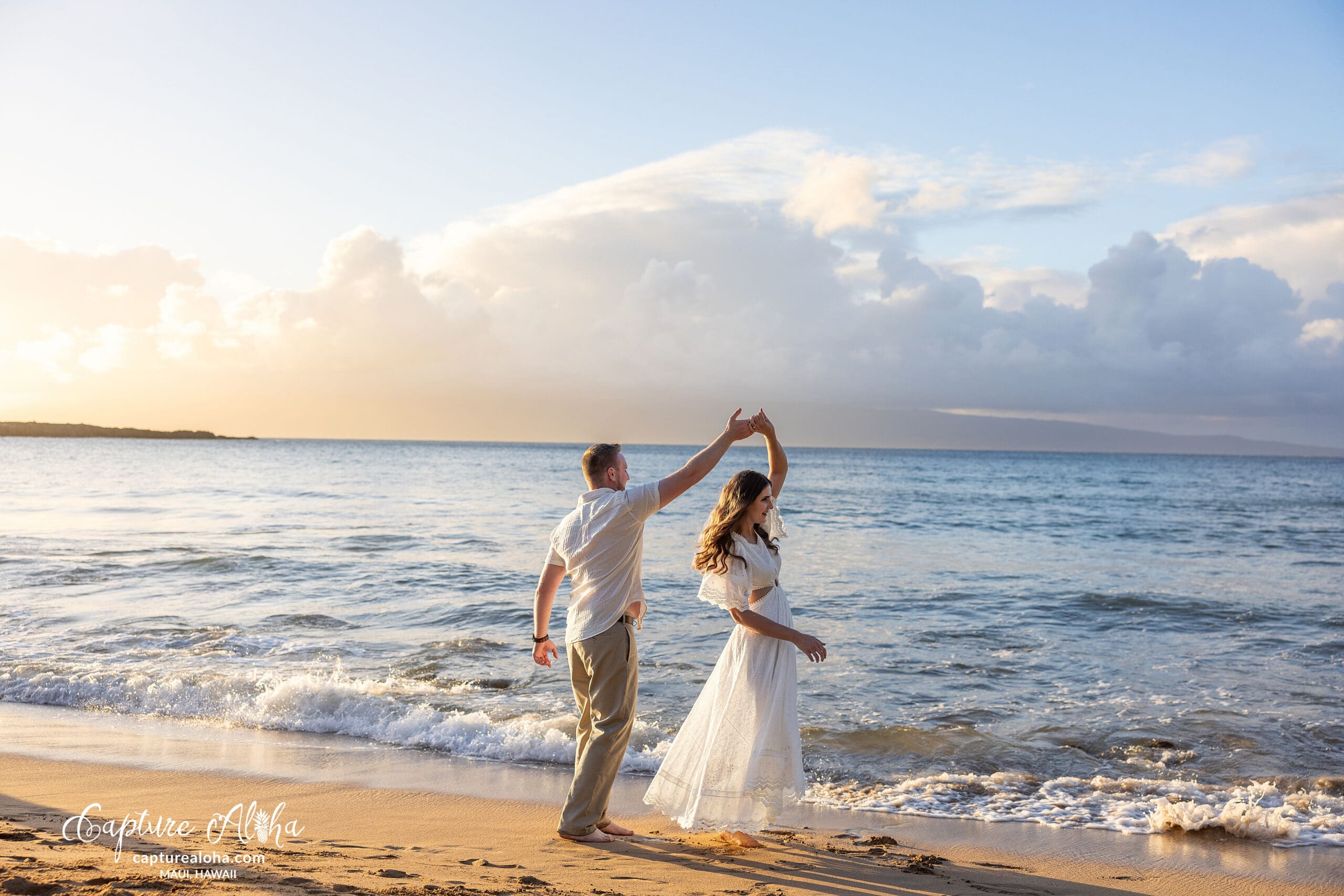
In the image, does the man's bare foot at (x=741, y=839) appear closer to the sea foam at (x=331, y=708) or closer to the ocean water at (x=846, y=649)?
the ocean water at (x=846, y=649)

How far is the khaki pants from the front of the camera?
14.4 feet

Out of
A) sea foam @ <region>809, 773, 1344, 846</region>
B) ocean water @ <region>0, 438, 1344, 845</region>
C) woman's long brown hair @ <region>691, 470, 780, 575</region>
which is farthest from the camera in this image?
ocean water @ <region>0, 438, 1344, 845</region>

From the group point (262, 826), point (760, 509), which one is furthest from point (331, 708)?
point (760, 509)

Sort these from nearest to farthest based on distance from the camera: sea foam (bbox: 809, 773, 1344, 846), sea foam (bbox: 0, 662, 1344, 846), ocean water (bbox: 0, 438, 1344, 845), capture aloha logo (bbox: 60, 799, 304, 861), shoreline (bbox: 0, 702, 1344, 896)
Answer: shoreline (bbox: 0, 702, 1344, 896)
capture aloha logo (bbox: 60, 799, 304, 861)
sea foam (bbox: 809, 773, 1344, 846)
sea foam (bbox: 0, 662, 1344, 846)
ocean water (bbox: 0, 438, 1344, 845)

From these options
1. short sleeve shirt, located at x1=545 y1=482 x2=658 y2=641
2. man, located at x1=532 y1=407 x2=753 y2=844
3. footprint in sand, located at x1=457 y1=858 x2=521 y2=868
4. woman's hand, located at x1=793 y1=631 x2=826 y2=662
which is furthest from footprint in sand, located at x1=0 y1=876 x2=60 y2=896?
woman's hand, located at x1=793 y1=631 x2=826 y2=662

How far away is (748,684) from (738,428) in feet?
4.41

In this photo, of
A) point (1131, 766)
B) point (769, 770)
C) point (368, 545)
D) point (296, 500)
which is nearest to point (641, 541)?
point (769, 770)

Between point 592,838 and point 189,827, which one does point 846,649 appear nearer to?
point 592,838

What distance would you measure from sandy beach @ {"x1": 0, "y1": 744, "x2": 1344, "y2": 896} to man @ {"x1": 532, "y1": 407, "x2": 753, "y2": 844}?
371 mm

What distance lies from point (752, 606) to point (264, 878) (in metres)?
2.52

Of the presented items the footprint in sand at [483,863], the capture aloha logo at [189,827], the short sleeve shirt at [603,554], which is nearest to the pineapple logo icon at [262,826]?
the capture aloha logo at [189,827]

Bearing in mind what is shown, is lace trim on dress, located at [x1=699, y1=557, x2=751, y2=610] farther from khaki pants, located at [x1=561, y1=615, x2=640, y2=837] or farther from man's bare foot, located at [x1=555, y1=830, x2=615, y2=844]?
man's bare foot, located at [x1=555, y1=830, x2=615, y2=844]

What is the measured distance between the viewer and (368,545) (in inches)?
731

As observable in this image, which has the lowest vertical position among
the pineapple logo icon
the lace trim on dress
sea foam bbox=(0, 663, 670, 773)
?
sea foam bbox=(0, 663, 670, 773)
